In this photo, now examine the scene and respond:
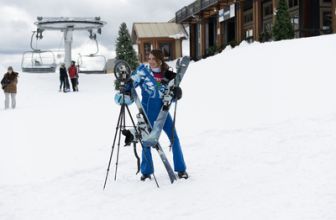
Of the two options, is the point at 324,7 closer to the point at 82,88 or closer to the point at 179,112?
the point at 82,88

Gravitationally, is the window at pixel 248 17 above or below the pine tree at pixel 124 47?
above

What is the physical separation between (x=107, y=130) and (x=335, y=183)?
240 inches

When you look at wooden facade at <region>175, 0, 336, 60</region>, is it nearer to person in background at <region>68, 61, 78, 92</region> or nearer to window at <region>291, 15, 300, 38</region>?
window at <region>291, 15, 300, 38</region>

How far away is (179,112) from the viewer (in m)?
12.2

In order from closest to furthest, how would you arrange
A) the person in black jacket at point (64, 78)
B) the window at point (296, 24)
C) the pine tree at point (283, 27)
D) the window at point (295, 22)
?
the pine tree at point (283, 27) → the person in black jacket at point (64, 78) → the window at point (296, 24) → the window at point (295, 22)

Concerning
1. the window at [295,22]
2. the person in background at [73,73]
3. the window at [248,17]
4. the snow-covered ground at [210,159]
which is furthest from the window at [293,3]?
the snow-covered ground at [210,159]

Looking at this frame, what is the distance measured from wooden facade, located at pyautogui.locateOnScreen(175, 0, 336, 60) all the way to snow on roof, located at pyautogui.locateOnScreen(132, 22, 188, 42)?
173 cm

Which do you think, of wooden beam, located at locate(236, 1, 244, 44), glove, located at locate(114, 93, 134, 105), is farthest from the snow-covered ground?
wooden beam, located at locate(236, 1, 244, 44)

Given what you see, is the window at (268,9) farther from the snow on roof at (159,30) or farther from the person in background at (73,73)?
the snow on roof at (159,30)

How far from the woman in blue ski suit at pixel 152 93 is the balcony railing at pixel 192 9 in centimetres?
3121

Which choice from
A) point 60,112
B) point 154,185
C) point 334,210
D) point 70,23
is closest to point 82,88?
point 70,23

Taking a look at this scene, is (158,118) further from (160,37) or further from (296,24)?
(160,37)

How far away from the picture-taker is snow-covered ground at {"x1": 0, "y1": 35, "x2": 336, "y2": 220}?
4914 millimetres

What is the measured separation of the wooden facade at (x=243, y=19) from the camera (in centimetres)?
2822
